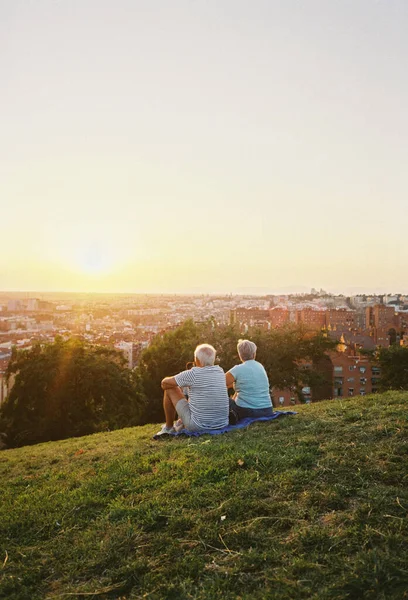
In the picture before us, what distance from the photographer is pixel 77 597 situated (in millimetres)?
3203

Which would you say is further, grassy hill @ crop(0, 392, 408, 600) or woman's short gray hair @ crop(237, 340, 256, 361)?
woman's short gray hair @ crop(237, 340, 256, 361)

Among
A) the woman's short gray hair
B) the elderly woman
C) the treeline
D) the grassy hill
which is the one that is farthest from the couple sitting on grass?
the treeline

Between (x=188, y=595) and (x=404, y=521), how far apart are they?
150 centimetres

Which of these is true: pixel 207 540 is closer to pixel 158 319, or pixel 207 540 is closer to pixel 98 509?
pixel 98 509

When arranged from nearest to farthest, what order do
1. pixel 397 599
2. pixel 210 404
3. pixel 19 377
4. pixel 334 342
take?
pixel 397 599 < pixel 210 404 < pixel 19 377 < pixel 334 342

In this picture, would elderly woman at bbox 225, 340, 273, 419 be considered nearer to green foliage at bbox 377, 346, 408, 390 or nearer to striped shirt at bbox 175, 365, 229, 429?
striped shirt at bbox 175, 365, 229, 429

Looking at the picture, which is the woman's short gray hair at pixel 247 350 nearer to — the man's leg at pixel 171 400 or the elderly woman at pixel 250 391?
the elderly woman at pixel 250 391

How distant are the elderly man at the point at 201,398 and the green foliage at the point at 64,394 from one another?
1102cm

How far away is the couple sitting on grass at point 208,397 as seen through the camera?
7.08 m

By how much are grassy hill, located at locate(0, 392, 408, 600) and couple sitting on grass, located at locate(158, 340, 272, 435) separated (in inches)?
41.4

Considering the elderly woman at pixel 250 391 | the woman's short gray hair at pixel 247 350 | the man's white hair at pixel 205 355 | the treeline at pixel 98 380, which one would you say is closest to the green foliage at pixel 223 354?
the treeline at pixel 98 380

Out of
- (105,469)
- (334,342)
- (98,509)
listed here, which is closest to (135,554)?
(98,509)

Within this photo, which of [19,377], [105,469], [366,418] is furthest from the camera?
[19,377]

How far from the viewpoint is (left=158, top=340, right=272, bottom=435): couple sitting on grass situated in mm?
7082
